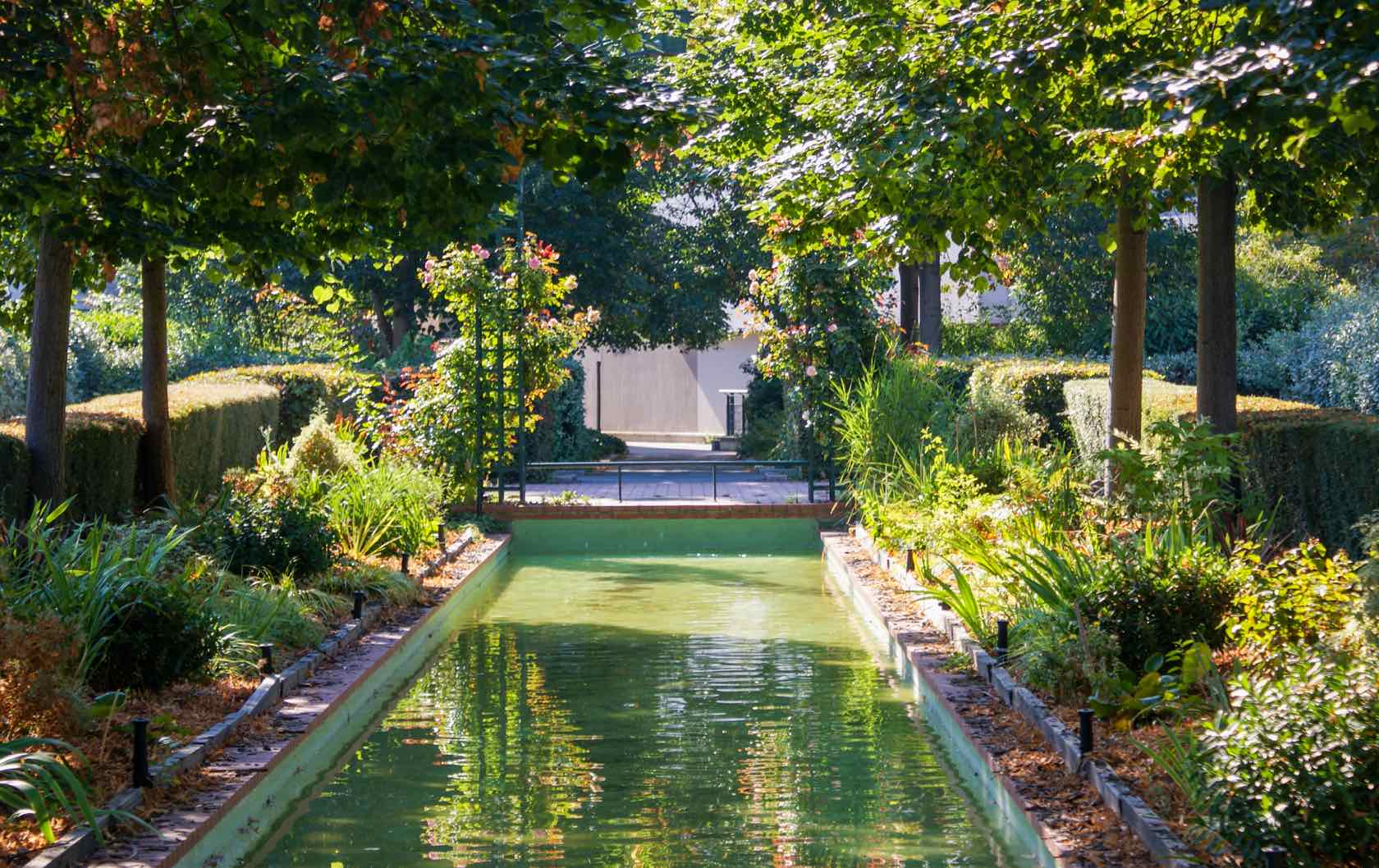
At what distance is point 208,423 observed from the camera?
15430mm

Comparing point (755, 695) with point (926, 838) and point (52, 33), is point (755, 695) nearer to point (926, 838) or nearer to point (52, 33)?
point (926, 838)

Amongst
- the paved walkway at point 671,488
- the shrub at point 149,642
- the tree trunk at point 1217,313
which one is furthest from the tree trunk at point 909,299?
the shrub at point 149,642

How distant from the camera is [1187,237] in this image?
28.7m

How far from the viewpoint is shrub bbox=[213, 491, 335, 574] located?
11.2 m

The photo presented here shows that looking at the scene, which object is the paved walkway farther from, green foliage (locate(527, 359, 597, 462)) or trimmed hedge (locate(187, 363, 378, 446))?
trimmed hedge (locate(187, 363, 378, 446))

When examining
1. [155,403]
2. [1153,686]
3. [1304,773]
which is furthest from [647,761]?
[155,403]

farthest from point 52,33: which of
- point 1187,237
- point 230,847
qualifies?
point 1187,237

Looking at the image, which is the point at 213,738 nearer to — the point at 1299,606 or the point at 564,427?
the point at 1299,606

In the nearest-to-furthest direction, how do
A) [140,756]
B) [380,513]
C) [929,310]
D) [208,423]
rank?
[140,756], [380,513], [208,423], [929,310]

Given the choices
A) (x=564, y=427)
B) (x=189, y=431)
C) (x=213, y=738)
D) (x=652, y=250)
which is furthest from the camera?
(x=652, y=250)

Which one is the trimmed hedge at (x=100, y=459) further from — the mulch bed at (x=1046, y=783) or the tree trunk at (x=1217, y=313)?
the tree trunk at (x=1217, y=313)

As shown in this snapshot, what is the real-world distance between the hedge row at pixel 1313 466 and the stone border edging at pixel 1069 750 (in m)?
2.17

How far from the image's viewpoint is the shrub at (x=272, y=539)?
36.9ft

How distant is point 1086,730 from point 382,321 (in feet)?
82.3
